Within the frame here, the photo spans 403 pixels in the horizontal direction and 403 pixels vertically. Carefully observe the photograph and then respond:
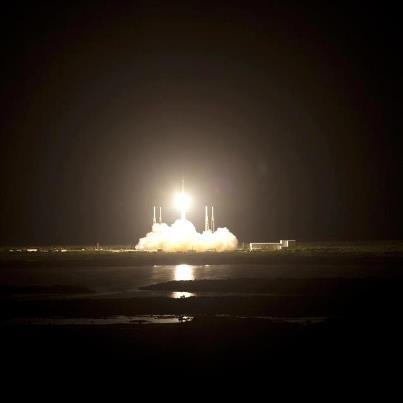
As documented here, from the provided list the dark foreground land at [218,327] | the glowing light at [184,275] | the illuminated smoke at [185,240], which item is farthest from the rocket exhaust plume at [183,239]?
the dark foreground land at [218,327]

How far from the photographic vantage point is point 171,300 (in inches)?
1797

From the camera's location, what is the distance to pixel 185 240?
412ft

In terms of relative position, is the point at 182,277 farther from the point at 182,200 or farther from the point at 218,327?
the point at 182,200

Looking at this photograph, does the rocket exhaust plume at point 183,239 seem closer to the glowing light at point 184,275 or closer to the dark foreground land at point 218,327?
the glowing light at point 184,275

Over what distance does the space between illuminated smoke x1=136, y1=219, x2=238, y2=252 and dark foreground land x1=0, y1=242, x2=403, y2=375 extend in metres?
67.3

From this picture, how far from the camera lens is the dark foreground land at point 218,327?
81.7ft

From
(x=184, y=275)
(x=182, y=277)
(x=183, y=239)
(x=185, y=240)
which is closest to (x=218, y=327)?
(x=182, y=277)

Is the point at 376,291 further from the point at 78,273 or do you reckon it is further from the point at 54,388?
the point at 78,273

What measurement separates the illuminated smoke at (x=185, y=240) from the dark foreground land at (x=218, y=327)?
2650 inches

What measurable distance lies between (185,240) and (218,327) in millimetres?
92989

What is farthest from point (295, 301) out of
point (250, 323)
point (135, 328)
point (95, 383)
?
point (95, 383)

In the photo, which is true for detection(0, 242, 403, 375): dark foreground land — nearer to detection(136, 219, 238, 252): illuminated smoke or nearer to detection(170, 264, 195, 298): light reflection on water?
detection(170, 264, 195, 298): light reflection on water

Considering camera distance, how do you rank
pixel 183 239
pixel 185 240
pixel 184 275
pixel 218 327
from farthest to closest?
pixel 185 240
pixel 183 239
pixel 184 275
pixel 218 327

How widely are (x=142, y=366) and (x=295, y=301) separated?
21.0 meters
